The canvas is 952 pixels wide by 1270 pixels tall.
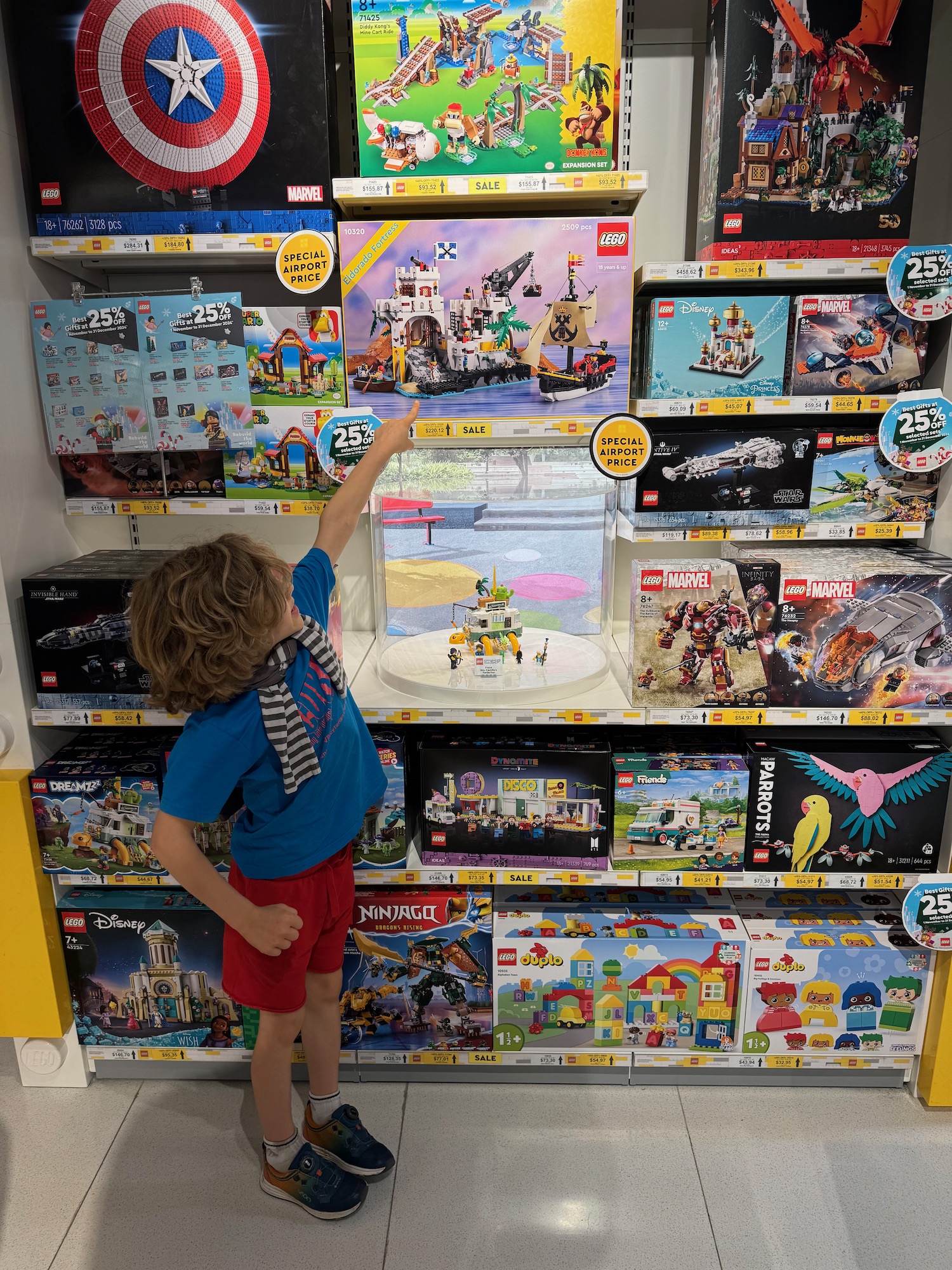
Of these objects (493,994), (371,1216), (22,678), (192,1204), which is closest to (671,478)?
(493,994)

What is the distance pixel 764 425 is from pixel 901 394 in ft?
1.16

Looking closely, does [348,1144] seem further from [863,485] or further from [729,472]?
[863,485]

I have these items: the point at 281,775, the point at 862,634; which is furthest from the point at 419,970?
the point at 862,634

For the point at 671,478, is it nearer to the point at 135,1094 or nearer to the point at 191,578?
the point at 191,578

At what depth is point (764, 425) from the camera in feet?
7.57

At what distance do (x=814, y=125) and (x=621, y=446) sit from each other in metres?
0.81

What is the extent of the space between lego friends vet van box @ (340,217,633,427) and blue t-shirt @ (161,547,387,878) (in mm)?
506

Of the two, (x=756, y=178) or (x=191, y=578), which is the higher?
(x=756, y=178)

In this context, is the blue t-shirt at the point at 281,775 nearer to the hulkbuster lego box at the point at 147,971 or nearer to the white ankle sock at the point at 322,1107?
the hulkbuster lego box at the point at 147,971

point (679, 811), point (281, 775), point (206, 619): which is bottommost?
point (679, 811)

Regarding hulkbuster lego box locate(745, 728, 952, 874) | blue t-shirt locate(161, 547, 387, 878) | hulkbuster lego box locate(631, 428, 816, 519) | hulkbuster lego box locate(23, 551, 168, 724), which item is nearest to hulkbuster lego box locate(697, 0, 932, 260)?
hulkbuster lego box locate(631, 428, 816, 519)

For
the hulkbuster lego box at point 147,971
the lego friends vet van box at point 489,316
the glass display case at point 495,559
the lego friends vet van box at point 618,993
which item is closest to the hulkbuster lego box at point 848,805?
the lego friends vet van box at point 618,993

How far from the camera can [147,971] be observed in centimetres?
227

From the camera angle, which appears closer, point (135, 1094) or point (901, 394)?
point (901, 394)
